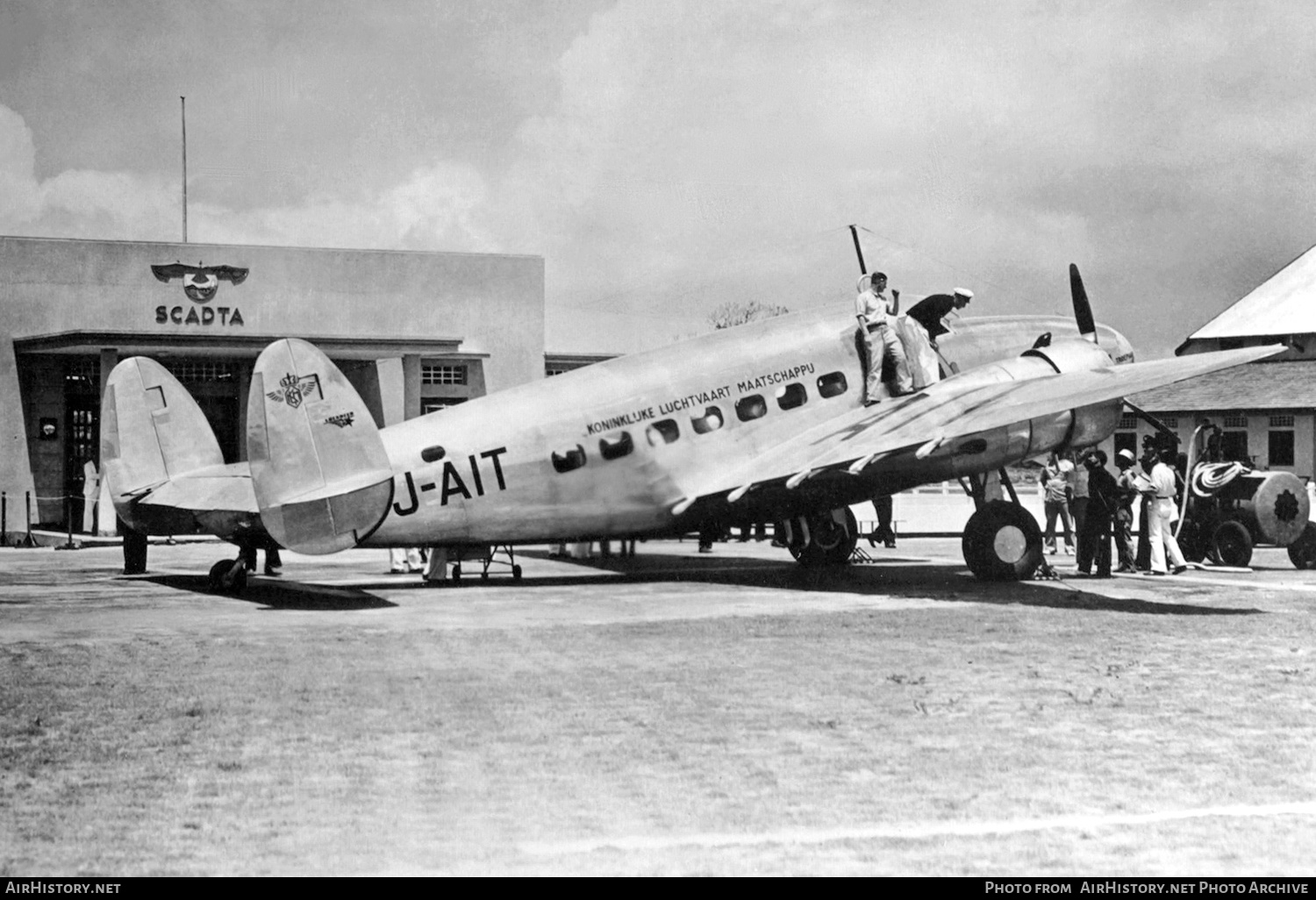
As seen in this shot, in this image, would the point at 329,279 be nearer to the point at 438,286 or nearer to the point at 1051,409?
the point at 438,286

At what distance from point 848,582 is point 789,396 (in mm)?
2729

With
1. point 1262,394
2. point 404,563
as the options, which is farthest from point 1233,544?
point 1262,394

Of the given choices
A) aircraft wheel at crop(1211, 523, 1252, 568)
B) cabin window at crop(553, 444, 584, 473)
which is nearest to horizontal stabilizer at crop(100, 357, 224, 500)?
cabin window at crop(553, 444, 584, 473)

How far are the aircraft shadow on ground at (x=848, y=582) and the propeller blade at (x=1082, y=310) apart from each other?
146 inches

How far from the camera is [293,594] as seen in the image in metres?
16.6

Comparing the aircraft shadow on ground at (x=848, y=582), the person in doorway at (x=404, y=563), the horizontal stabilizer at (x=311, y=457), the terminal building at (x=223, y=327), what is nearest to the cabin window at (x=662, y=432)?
the aircraft shadow on ground at (x=848, y=582)

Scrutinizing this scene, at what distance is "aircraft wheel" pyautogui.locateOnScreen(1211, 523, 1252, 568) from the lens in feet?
69.4

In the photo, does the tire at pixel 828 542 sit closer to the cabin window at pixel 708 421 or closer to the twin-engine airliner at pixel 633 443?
the twin-engine airliner at pixel 633 443

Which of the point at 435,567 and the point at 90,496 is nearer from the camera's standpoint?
the point at 435,567

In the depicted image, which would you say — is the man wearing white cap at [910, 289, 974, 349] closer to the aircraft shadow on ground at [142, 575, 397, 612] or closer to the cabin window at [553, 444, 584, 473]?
the cabin window at [553, 444, 584, 473]

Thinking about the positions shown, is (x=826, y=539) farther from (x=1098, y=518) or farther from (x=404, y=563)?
(x=404, y=563)

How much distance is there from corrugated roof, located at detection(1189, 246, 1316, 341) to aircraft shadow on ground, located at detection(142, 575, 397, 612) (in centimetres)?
5238

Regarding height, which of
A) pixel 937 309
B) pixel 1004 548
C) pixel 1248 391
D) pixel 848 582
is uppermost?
pixel 1248 391

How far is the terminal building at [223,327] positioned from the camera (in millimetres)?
35188
